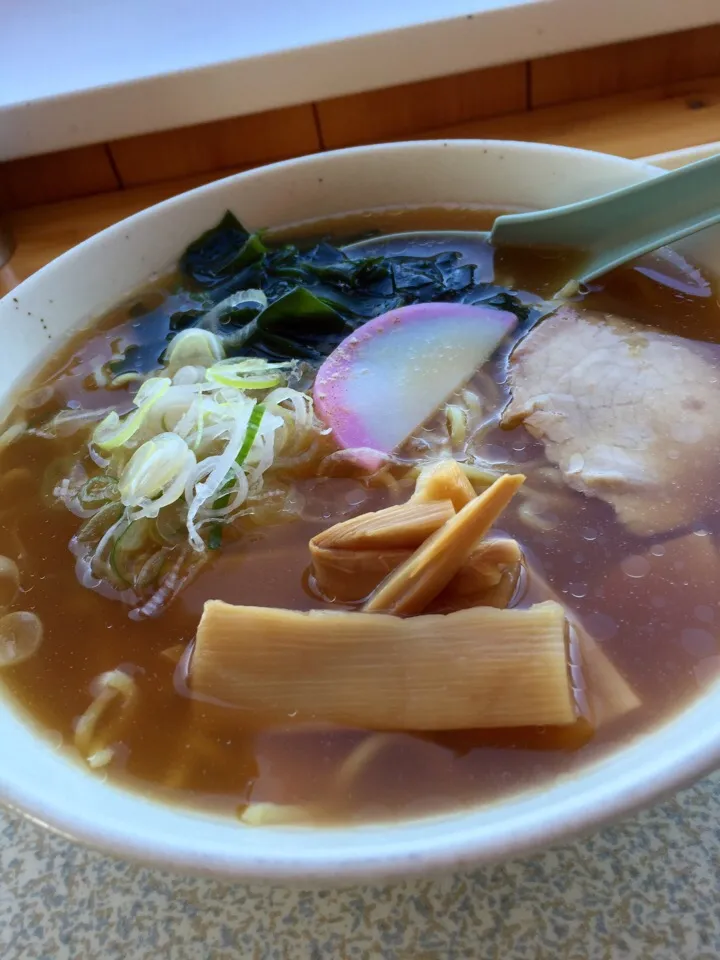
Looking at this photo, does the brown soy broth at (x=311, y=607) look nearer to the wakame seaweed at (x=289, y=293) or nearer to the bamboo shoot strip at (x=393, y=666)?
the bamboo shoot strip at (x=393, y=666)

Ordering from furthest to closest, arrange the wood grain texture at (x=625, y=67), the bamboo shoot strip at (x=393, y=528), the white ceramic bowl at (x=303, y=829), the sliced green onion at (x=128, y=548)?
the wood grain texture at (x=625, y=67) → the sliced green onion at (x=128, y=548) → the bamboo shoot strip at (x=393, y=528) → the white ceramic bowl at (x=303, y=829)

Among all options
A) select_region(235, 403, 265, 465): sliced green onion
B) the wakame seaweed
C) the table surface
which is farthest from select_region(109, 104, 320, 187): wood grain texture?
the table surface

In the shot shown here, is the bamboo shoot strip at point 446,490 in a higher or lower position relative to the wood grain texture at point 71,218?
higher

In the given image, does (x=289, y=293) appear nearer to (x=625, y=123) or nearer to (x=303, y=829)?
(x=303, y=829)

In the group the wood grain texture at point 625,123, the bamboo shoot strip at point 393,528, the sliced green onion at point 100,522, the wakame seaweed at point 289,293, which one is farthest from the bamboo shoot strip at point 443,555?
the wood grain texture at point 625,123

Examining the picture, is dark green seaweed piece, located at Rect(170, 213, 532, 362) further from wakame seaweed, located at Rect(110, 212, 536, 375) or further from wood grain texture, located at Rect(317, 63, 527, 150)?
wood grain texture, located at Rect(317, 63, 527, 150)

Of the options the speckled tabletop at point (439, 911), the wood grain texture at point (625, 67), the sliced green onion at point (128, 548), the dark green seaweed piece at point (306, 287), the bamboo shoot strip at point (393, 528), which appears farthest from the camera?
the wood grain texture at point (625, 67)

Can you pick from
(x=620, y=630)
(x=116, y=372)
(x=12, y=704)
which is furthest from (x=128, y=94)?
(x=620, y=630)
